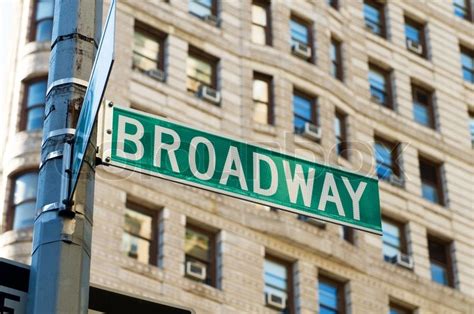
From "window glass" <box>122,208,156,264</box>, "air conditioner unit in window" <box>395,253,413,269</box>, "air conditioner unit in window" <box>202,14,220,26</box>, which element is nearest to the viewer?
"window glass" <box>122,208,156,264</box>

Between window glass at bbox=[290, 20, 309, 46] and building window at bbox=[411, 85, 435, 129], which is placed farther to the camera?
building window at bbox=[411, 85, 435, 129]

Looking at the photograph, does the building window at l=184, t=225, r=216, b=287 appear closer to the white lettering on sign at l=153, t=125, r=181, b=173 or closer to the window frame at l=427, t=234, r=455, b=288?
the window frame at l=427, t=234, r=455, b=288

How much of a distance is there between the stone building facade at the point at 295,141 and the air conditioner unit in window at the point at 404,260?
0.04 m

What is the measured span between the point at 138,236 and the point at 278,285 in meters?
4.27

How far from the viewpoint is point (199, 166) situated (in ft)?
21.2

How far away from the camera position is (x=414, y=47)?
1451 inches

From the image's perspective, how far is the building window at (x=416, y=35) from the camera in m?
37.1

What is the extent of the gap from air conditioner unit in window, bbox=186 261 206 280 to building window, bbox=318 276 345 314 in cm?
392

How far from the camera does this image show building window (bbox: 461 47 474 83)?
Answer: 3847 centimetres

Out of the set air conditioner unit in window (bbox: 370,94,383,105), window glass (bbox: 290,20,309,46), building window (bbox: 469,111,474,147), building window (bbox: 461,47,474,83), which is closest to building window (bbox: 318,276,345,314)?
air conditioner unit in window (bbox: 370,94,383,105)

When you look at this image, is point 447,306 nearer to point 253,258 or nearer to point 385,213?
point 385,213

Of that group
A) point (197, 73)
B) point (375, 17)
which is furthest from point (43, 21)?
point (375, 17)

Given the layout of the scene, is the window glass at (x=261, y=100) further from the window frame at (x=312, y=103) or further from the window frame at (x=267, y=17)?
the window frame at (x=267, y=17)

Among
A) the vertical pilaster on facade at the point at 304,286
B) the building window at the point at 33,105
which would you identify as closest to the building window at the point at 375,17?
the vertical pilaster on facade at the point at 304,286
